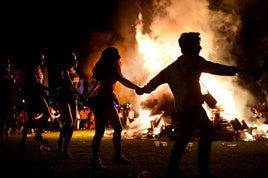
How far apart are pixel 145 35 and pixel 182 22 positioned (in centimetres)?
238

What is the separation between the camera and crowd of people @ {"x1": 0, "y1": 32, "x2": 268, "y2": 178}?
5.46m

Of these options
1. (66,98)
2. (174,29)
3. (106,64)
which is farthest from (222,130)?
(106,64)

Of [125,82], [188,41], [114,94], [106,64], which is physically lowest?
[114,94]

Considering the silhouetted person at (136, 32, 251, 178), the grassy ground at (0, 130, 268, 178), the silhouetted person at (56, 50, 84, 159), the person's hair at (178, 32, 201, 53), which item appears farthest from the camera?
the silhouetted person at (56, 50, 84, 159)

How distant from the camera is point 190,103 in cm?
543

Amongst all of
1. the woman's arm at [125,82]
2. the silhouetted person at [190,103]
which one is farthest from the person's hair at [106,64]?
the silhouetted person at [190,103]

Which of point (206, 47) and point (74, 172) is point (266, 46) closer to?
point (206, 47)

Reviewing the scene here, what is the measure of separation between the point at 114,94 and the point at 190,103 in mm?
2137

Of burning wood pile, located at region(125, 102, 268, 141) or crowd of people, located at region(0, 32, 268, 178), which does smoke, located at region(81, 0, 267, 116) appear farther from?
crowd of people, located at region(0, 32, 268, 178)

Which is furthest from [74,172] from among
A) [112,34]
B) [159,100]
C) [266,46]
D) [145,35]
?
[266,46]

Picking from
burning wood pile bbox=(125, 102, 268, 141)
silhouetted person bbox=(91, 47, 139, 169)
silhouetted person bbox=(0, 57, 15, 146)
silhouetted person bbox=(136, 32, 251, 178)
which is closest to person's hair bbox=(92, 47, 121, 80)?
silhouetted person bbox=(91, 47, 139, 169)

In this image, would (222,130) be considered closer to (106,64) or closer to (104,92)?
(104,92)

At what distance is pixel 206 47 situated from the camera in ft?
58.4

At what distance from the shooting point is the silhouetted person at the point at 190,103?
541cm
